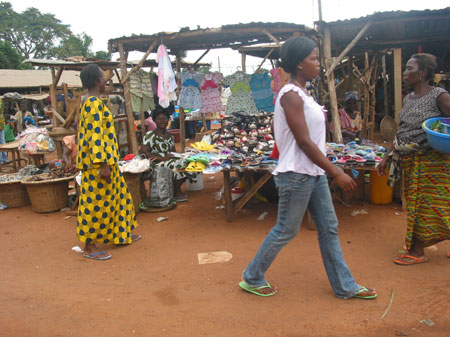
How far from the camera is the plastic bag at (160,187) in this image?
568 cm

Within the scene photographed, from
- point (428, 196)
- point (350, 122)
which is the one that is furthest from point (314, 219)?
point (350, 122)

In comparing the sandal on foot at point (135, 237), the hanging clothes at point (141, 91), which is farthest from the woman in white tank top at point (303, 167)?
the hanging clothes at point (141, 91)

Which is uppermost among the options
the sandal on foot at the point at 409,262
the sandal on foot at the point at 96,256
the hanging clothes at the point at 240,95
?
the hanging clothes at the point at 240,95

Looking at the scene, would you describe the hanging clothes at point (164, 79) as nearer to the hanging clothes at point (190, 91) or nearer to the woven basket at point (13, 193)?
the hanging clothes at point (190, 91)

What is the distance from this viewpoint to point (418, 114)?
10.7 feet

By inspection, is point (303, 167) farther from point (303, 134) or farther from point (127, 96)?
point (127, 96)

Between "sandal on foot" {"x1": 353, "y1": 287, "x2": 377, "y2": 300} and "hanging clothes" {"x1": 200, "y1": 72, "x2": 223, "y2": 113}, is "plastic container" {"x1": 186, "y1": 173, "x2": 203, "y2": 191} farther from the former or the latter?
"sandal on foot" {"x1": 353, "y1": 287, "x2": 377, "y2": 300}

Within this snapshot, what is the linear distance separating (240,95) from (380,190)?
3023 mm

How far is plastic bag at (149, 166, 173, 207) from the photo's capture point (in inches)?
223

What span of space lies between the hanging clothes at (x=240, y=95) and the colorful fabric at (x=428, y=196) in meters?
3.99

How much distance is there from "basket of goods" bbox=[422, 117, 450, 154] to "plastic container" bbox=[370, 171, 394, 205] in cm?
228

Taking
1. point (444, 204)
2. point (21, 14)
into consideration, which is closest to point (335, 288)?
point (444, 204)

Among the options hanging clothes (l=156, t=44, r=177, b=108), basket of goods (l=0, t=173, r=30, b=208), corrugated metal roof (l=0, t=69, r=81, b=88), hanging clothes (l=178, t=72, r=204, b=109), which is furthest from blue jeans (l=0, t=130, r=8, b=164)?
corrugated metal roof (l=0, t=69, r=81, b=88)

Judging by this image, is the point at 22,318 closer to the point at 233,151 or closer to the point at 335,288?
the point at 335,288
